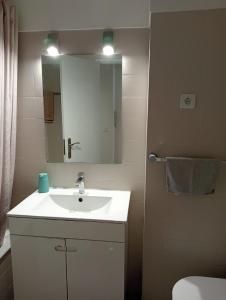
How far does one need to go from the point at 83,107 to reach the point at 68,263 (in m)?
1.03

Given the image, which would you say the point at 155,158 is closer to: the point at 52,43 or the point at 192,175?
the point at 192,175

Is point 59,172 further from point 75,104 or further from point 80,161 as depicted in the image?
point 75,104

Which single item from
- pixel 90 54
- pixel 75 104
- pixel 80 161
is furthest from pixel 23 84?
pixel 80 161

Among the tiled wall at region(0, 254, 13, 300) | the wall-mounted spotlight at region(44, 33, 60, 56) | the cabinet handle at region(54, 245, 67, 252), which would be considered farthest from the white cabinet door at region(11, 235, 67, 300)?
the wall-mounted spotlight at region(44, 33, 60, 56)

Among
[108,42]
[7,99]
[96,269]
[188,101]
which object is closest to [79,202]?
[96,269]

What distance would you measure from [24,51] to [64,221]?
1224 millimetres

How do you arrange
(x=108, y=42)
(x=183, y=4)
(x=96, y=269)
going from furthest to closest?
(x=108, y=42) < (x=96, y=269) < (x=183, y=4)

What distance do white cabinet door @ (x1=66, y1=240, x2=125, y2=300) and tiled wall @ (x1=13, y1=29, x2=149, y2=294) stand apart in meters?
0.45

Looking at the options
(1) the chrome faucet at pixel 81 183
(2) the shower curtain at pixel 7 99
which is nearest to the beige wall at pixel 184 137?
(1) the chrome faucet at pixel 81 183

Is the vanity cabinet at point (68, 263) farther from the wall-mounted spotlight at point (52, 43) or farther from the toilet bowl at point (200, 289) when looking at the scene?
the wall-mounted spotlight at point (52, 43)

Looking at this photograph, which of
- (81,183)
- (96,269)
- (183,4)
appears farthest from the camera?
(81,183)

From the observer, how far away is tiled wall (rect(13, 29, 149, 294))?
5.31 ft

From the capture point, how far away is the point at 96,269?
4.62ft

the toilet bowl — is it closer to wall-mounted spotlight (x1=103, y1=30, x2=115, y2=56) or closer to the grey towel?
the grey towel
